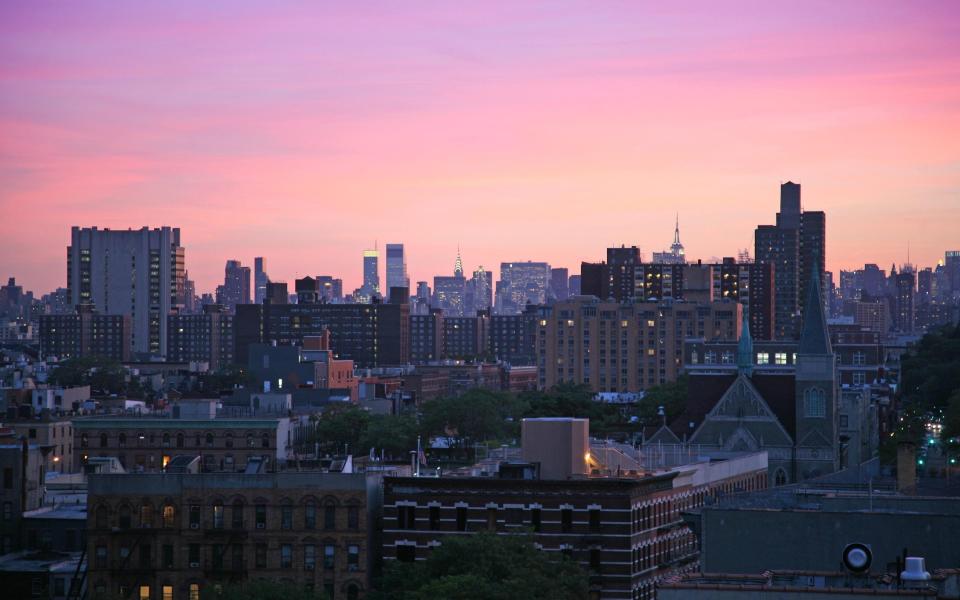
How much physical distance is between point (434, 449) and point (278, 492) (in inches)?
2499

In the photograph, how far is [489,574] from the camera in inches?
3029

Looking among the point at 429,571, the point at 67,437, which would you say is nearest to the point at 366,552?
the point at 429,571

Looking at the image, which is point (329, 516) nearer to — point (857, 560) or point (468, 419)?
point (857, 560)

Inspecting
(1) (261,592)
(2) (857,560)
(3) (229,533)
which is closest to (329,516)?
(3) (229,533)

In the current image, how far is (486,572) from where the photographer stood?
76.6 m

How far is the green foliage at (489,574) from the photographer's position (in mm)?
72375

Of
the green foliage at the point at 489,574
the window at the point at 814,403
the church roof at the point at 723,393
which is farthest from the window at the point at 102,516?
the window at the point at 814,403

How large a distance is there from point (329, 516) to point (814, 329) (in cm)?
8532

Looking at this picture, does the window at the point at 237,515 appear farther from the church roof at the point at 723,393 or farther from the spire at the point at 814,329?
the spire at the point at 814,329

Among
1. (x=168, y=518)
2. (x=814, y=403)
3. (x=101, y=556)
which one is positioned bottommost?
(x=101, y=556)

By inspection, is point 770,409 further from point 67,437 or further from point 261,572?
point 261,572

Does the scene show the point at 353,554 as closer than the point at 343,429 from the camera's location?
Yes

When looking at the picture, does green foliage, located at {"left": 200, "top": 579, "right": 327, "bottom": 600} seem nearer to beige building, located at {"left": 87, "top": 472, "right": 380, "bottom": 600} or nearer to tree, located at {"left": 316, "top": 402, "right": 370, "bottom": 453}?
beige building, located at {"left": 87, "top": 472, "right": 380, "bottom": 600}

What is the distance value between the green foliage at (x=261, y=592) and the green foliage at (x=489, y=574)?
3852 mm
